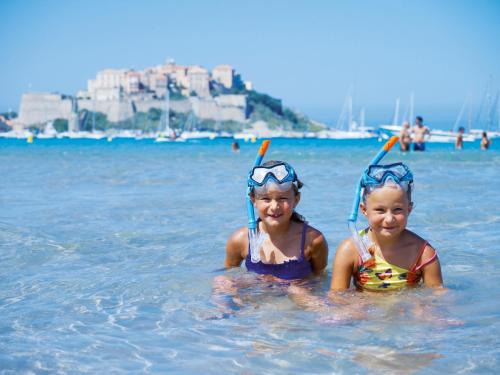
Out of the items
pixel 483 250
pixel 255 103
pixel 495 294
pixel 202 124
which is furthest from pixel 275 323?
pixel 255 103

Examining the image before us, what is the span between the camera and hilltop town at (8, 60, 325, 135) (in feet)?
425

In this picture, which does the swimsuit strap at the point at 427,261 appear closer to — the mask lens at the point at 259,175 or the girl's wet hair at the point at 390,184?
the girl's wet hair at the point at 390,184

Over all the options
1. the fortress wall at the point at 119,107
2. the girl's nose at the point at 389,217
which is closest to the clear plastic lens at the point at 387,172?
the girl's nose at the point at 389,217

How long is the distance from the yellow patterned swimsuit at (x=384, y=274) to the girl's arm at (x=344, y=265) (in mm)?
53

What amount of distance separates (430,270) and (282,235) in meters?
0.88

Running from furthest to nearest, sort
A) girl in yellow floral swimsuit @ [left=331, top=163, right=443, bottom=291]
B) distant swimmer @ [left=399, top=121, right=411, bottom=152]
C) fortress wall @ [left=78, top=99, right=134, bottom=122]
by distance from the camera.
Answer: fortress wall @ [left=78, top=99, right=134, bottom=122] → distant swimmer @ [left=399, top=121, right=411, bottom=152] → girl in yellow floral swimsuit @ [left=331, top=163, right=443, bottom=291]

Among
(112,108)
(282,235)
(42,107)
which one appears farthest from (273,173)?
(42,107)

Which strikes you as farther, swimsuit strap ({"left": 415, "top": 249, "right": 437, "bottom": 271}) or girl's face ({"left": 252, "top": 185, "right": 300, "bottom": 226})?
girl's face ({"left": 252, "top": 185, "right": 300, "bottom": 226})

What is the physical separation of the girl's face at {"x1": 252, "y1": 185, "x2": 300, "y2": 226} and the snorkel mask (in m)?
0.03

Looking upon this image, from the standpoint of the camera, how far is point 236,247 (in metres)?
4.45

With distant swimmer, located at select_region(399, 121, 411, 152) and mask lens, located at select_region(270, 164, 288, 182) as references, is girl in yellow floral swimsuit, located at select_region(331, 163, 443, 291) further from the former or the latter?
distant swimmer, located at select_region(399, 121, 411, 152)

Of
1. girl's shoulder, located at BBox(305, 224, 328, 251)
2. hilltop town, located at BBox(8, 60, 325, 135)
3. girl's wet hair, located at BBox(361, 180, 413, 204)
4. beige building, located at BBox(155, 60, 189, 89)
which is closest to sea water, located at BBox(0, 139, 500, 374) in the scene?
girl's shoulder, located at BBox(305, 224, 328, 251)

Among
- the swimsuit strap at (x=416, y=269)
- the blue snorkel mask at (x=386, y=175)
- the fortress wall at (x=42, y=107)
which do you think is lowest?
the swimsuit strap at (x=416, y=269)

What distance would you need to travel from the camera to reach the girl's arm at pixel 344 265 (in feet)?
12.5
